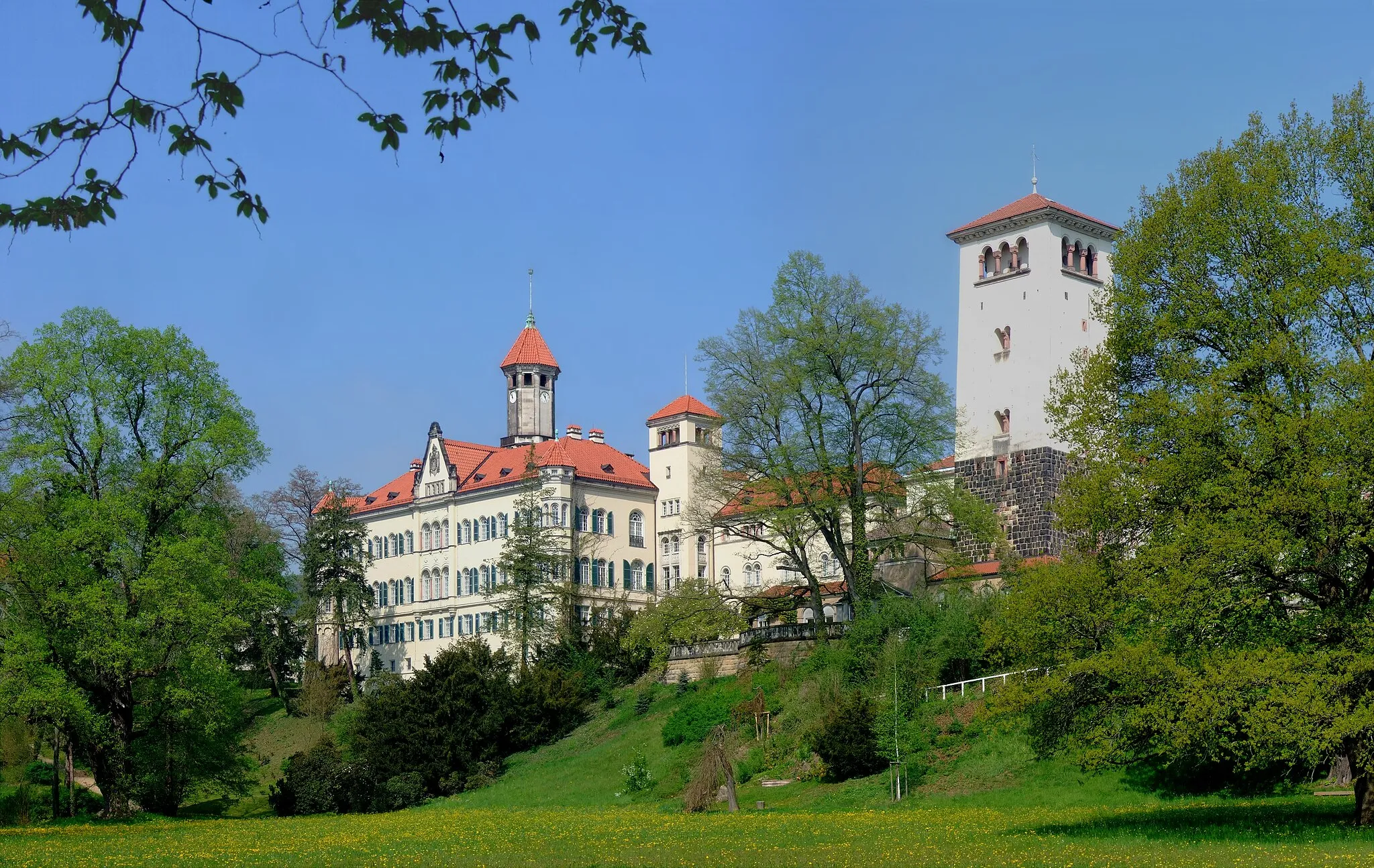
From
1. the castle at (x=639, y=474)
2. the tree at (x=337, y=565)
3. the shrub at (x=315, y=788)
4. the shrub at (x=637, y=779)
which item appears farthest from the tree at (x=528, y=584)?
the shrub at (x=637, y=779)

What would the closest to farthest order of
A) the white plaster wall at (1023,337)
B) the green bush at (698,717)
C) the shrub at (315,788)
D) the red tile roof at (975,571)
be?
the shrub at (315,788) → the green bush at (698,717) → the red tile roof at (975,571) → the white plaster wall at (1023,337)

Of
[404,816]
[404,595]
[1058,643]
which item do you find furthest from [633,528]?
[1058,643]

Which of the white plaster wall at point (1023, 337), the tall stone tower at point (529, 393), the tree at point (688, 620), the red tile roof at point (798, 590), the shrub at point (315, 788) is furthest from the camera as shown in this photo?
the tall stone tower at point (529, 393)

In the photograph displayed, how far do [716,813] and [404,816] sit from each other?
10129mm

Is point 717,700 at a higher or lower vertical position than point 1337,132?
lower

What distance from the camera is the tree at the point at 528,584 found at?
2904 inches

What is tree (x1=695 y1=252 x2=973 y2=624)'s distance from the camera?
53000mm

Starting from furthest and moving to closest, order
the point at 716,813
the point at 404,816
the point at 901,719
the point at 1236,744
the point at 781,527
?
the point at 781,527 → the point at 404,816 → the point at 901,719 → the point at 716,813 → the point at 1236,744

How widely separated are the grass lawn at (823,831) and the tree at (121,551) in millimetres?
3132

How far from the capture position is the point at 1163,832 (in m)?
23.8

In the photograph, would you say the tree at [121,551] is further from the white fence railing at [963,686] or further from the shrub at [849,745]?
Result: the white fence railing at [963,686]

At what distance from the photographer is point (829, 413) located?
5403 cm

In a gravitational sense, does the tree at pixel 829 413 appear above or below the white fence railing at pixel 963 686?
above

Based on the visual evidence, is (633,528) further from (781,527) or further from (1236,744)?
(1236,744)
